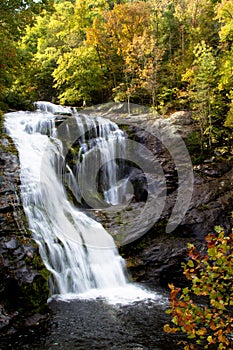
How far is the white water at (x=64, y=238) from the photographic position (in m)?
9.46

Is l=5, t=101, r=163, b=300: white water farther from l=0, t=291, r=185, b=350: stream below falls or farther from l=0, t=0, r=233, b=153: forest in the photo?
l=0, t=0, r=233, b=153: forest

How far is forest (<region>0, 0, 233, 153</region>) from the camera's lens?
17266 millimetres

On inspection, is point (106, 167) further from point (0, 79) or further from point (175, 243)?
point (0, 79)

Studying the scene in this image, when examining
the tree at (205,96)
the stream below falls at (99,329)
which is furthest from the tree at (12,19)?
the tree at (205,96)

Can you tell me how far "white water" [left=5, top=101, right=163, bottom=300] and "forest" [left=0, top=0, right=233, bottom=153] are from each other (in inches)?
302

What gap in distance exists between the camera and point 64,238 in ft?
34.2

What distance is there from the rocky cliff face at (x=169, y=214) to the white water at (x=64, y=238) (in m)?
0.79

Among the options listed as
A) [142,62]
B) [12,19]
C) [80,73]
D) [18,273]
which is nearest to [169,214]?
[18,273]

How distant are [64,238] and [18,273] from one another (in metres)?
2.44

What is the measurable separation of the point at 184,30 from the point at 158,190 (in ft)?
56.2

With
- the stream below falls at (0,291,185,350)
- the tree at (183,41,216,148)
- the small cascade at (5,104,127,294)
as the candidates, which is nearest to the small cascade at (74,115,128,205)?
the small cascade at (5,104,127,294)

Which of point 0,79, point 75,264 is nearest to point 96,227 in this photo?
point 75,264

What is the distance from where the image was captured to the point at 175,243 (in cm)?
1184

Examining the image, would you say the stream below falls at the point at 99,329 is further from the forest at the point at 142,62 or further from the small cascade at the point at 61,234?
the forest at the point at 142,62
